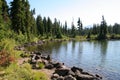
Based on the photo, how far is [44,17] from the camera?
129 meters

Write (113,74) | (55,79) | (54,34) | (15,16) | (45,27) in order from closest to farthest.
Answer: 1. (55,79)
2. (113,74)
3. (15,16)
4. (45,27)
5. (54,34)

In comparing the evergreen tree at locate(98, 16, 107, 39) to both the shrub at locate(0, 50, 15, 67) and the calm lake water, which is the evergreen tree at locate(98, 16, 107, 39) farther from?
the shrub at locate(0, 50, 15, 67)

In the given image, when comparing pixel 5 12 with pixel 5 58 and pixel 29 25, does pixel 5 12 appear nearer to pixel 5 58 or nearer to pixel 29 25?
pixel 29 25

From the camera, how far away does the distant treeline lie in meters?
59.9

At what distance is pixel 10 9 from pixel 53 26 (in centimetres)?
7511

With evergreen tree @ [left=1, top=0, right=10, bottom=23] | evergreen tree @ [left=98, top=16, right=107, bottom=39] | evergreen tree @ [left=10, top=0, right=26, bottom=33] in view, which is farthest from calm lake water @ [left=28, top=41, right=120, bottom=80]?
evergreen tree @ [left=98, top=16, right=107, bottom=39]

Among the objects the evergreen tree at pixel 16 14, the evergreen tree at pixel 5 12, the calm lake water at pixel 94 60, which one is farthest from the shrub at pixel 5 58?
the evergreen tree at pixel 16 14

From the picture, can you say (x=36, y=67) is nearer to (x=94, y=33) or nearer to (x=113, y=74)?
(x=113, y=74)

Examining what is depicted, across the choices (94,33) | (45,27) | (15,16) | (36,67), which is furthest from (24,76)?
(94,33)

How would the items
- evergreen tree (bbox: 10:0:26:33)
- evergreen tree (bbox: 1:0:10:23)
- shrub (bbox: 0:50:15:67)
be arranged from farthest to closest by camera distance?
evergreen tree (bbox: 10:0:26:33), evergreen tree (bbox: 1:0:10:23), shrub (bbox: 0:50:15:67)

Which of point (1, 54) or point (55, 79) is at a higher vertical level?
point (1, 54)

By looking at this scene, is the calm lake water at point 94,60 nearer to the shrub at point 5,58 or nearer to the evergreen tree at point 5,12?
the shrub at point 5,58

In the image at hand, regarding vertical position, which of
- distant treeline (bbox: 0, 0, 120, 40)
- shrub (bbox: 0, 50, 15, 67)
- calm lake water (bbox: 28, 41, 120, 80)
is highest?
distant treeline (bbox: 0, 0, 120, 40)

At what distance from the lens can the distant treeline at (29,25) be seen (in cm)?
5992
